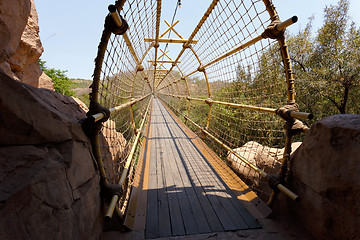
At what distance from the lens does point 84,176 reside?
1000 millimetres

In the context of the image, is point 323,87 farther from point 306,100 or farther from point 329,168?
point 329,168

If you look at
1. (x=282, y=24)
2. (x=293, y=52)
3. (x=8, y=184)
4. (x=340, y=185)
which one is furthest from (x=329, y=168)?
(x=293, y=52)

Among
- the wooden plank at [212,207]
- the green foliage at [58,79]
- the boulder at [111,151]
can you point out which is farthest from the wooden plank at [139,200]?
the green foliage at [58,79]

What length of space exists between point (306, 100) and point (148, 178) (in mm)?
7705

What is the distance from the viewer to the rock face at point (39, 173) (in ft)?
2.03

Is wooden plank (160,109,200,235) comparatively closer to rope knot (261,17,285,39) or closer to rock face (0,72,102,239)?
rock face (0,72,102,239)

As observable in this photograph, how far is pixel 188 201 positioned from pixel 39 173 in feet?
4.36

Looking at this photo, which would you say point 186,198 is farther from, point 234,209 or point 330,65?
point 330,65

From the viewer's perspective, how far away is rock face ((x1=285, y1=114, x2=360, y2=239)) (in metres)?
0.92

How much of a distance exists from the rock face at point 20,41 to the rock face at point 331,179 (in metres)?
1.79

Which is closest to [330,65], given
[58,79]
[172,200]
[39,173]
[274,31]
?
[274,31]

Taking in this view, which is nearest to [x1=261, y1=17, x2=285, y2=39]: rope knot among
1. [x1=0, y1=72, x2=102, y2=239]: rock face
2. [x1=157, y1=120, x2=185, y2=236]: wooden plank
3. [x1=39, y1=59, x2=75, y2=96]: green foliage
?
[x1=0, y1=72, x2=102, y2=239]: rock face

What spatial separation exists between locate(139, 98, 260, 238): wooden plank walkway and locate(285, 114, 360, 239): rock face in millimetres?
459

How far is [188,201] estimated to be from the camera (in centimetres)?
171
